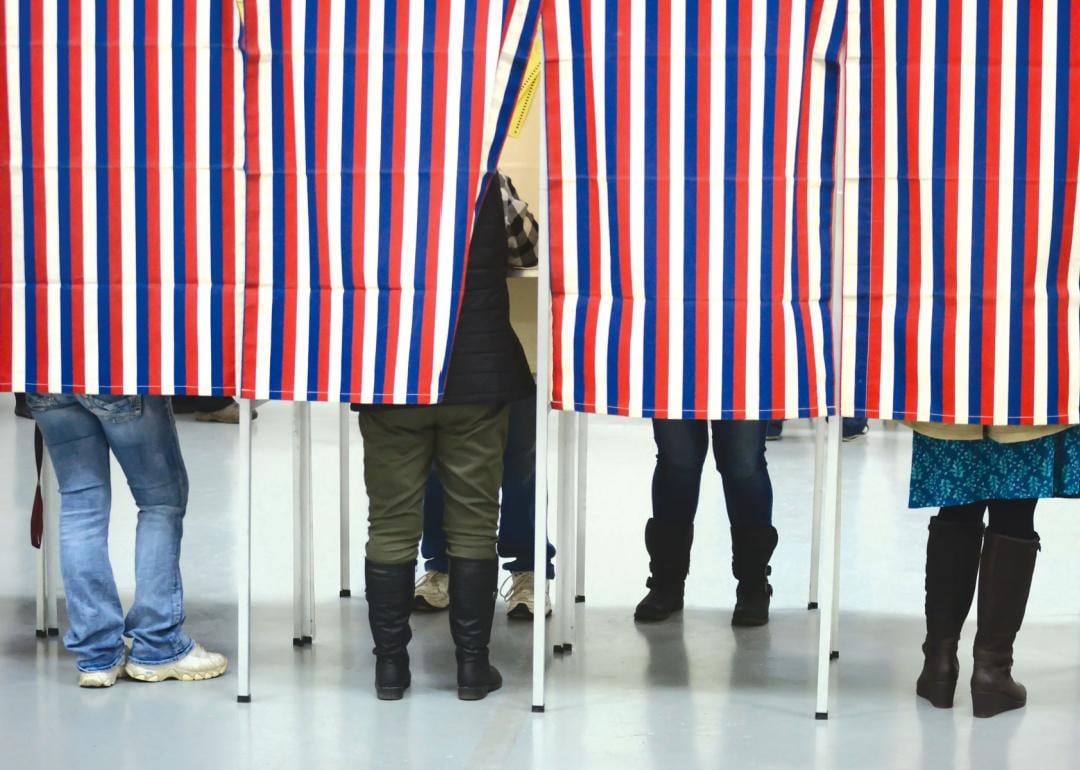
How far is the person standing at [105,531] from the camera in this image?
382cm

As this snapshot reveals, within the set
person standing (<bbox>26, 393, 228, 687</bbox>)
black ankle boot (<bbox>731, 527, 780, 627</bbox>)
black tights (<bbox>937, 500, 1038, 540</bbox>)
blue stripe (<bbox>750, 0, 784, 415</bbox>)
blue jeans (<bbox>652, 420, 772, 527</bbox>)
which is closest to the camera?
blue stripe (<bbox>750, 0, 784, 415</bbox>)

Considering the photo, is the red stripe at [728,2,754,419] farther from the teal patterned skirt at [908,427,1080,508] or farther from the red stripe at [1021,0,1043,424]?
the red stripe at [1021,0,1043,424]

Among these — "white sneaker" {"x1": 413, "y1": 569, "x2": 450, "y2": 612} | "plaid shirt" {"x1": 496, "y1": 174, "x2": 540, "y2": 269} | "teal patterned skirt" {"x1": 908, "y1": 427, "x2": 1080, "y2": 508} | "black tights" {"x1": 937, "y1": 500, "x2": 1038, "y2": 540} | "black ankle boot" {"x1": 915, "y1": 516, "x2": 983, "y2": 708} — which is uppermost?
"plaid shirt" {"x1": 496, "y1": 174, "x2": 540, "y2": 269}

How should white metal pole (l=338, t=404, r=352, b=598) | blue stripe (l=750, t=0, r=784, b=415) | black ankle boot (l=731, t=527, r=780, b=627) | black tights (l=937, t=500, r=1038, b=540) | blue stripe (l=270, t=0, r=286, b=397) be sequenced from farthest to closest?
white metal pole (l=338, t=404, r=352, b=598) → black ankle boot (l=731, t=527, r=780, b=627) → black tights (l=937, t=500, r=1038, b=540) → blue stripe (l=270, t=0, r=286, b=397) → blue stripe (l=750, t=0, r=784, b=415)

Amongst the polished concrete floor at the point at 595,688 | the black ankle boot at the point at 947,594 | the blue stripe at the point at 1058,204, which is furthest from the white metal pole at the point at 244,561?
the blue stripe at the point at 1058,204

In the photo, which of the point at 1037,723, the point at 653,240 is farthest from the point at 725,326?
the point at 1037,723

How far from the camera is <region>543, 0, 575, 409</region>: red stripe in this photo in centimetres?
354

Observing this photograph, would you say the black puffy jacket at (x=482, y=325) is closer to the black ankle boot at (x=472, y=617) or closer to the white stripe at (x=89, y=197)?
the black ankle boot at (x=472, y=617)

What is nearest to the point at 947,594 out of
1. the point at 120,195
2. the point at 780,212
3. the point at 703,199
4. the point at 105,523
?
the point at 780,212

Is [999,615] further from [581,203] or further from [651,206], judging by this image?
[581,203]

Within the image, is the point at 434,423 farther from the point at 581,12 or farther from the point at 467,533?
the point at 581,12

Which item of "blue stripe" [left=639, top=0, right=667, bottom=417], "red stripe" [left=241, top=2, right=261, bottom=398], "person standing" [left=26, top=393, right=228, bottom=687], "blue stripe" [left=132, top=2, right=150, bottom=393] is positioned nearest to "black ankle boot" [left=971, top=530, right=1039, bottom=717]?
"blue stripe" [left=639, top=0, right=667, bottom=417]

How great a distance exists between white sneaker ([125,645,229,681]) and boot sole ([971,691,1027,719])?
75.2 inches

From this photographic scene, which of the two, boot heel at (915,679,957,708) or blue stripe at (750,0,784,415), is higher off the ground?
blue stripe at (750,0,784,415)
